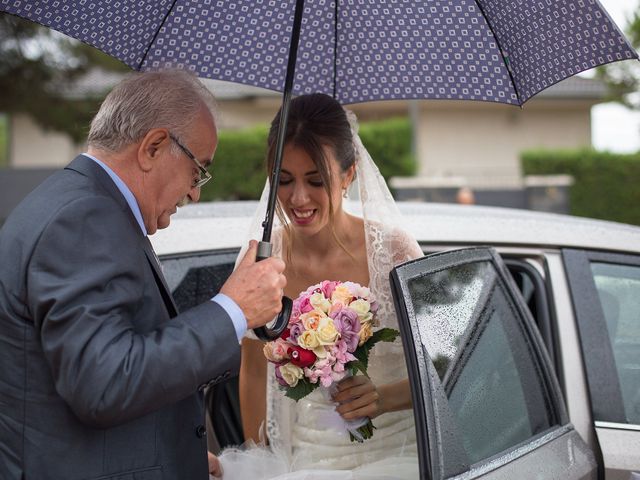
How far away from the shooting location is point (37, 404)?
1905 mm

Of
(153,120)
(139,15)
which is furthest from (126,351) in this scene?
(139,15)

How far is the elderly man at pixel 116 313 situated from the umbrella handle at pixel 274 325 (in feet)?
0.20

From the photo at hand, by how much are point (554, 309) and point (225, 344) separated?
5.36 feet

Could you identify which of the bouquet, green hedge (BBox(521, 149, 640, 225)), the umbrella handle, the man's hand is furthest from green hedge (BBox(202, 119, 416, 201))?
the man's hand

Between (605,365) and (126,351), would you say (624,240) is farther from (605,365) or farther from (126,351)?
(126,351)

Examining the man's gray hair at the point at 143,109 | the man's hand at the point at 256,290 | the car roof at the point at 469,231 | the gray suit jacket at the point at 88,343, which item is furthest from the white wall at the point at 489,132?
the gray suit jacket at the point at 88,343

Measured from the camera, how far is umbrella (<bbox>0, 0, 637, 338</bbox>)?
2598mm

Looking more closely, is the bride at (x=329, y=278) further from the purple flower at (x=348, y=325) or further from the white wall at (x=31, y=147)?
the white wall at (x=31, y=147)

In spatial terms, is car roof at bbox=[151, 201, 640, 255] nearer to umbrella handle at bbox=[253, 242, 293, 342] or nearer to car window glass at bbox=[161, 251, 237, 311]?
car window glass at bbox=[161, 251, 237, 311]

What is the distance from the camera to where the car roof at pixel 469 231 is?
3215 millimetres

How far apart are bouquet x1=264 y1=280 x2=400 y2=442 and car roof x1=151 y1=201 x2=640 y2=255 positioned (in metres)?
0.58

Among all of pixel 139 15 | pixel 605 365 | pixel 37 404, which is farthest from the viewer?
pixel 605 365

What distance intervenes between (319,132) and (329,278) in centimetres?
58

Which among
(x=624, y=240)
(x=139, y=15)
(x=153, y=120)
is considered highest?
(x=139, y=15)
